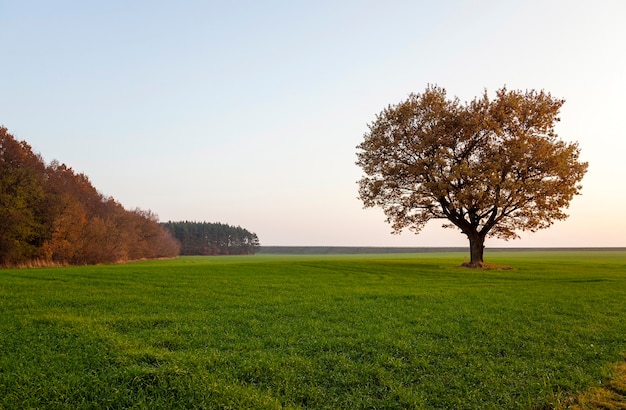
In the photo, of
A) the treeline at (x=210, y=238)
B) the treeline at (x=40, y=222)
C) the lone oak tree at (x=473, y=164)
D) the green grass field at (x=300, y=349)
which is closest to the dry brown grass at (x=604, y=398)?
the green grass field at (x=300, y=349)

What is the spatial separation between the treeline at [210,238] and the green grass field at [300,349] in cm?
14784

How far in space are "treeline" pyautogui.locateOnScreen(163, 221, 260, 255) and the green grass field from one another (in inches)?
5821

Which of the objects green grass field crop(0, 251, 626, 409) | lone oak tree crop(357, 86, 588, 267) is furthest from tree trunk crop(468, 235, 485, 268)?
green grass field crop(0, 251, 626, 409)

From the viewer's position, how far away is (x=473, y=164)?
127 ft

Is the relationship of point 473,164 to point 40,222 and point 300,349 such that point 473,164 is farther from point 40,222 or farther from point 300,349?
point 40,222

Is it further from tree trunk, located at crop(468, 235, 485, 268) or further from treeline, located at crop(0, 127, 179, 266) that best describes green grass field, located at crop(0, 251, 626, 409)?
treeline, located at crop(0, 127, 179, 266)

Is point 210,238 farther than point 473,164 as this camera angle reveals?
Yes

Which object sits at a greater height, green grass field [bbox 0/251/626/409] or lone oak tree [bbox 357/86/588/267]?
lone oak tree [bbox 357/86/588/267]

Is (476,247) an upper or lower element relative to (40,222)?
lower

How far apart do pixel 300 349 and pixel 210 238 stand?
164503 mm

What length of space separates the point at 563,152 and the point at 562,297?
21022mm

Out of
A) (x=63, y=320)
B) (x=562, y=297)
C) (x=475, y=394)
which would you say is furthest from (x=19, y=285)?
(x=562, y=297)

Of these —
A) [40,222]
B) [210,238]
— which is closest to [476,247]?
[40,222]

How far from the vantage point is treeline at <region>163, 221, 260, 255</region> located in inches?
6506
